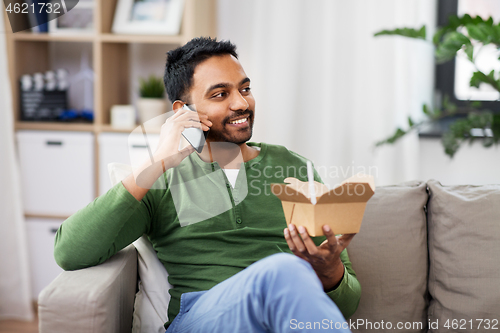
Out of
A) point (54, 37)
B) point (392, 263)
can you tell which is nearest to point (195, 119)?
point (392, 263)

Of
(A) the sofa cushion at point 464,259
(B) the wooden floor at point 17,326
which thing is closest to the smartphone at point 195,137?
(A) the sofa cushion at point 464,259

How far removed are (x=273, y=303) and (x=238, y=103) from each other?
589 millimetres

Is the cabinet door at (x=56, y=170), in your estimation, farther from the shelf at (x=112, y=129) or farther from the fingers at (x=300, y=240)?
the fingers at (x=300, y=240)

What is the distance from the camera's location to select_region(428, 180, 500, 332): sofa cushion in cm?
134

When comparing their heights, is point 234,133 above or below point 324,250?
above

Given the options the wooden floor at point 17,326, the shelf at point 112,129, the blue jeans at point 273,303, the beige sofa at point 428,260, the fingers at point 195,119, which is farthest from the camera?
the shelf at point 112,129

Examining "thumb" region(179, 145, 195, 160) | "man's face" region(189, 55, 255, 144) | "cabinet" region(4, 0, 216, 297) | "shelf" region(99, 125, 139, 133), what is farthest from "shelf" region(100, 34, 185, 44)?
"thumb" region(179, 145, 195, 160)

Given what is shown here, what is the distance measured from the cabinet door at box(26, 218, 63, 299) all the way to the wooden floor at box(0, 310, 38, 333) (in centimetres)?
18

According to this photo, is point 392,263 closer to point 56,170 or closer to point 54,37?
point 56,170

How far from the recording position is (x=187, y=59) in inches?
54.5

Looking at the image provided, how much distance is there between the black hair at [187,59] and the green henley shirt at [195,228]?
21 centimetres

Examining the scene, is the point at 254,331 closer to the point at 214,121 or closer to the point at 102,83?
the point at 214,121

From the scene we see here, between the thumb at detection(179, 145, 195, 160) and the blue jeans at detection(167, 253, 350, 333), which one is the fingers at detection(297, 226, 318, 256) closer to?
the blue jeans at detection(167, 253, 350, 333)

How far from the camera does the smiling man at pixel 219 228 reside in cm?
96
